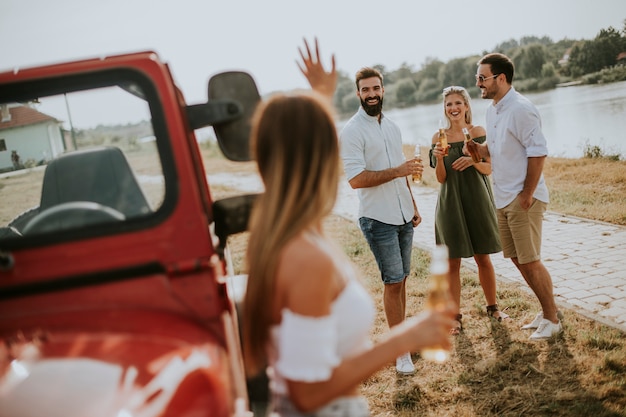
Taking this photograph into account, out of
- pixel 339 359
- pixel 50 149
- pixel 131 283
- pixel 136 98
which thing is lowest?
pixel 339 359

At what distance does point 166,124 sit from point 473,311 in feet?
13.0

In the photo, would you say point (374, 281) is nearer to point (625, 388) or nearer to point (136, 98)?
point (625, 388)

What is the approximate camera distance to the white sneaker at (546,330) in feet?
14.1

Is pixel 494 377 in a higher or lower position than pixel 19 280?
lower

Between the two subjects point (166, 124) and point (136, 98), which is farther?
point (136, 98)

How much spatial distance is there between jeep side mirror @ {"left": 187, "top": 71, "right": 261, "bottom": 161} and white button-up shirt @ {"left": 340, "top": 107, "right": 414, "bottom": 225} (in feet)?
6.97

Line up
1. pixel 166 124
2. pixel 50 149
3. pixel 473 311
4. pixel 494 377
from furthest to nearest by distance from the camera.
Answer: pixel 473 311
pixel 494 377
pixel 50 149
pixel 166 124

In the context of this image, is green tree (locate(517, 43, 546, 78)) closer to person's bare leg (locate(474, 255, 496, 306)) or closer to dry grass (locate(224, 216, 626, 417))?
person's bare leg (locate(474, 255, 496, 306))

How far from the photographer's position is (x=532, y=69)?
151 ft

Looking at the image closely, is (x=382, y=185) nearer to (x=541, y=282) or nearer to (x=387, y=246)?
(x=387, y=246)

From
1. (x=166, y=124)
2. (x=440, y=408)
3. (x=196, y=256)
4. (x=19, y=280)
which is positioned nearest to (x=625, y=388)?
(x=440, y=408)

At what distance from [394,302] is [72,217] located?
2.79m

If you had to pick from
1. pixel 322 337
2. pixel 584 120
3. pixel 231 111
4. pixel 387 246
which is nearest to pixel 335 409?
pixel 322 337

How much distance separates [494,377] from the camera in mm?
3928
